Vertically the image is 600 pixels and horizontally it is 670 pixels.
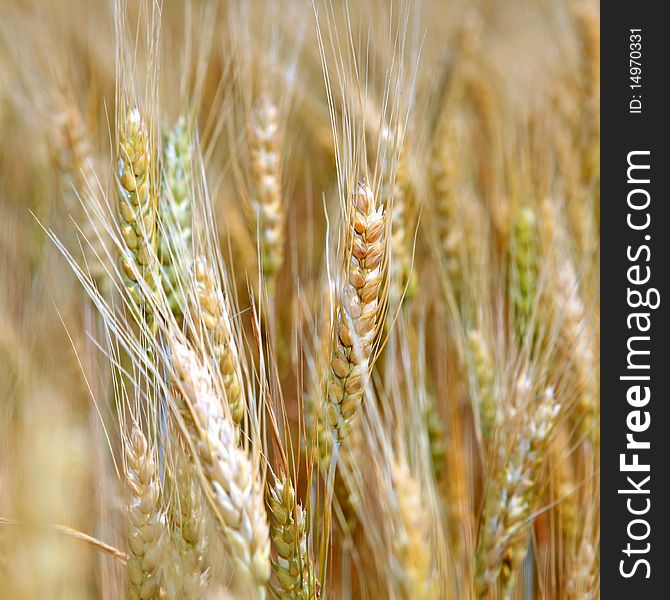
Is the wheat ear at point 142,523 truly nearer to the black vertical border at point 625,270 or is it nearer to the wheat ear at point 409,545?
the wheat ear at point 409,545

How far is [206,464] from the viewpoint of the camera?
0.62 meters

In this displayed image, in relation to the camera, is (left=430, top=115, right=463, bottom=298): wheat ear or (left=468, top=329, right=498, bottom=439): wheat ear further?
(left=430, top=115, right=463, bottom=298): wheat ear

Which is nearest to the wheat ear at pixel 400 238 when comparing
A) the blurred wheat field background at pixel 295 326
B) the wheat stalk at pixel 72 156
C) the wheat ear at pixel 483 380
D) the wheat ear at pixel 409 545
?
the blurred wheat field background at pixel 295 326

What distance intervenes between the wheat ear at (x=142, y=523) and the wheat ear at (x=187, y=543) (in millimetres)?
20

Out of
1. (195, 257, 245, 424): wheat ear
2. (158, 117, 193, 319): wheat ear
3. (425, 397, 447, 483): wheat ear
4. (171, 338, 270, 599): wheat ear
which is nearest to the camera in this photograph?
(171, 338, 270, 599): wheat ear

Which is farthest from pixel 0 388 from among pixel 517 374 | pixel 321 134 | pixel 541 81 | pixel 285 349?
pixel 541 81

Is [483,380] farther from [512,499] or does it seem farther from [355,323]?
[355,323]

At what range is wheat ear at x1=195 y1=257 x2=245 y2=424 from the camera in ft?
2.38

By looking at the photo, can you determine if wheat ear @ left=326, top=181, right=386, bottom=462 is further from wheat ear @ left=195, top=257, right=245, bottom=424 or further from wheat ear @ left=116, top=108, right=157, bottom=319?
wheat ear @ left=116, top=108, right=157, bottom=319

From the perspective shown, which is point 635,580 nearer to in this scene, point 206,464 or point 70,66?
point 206,464

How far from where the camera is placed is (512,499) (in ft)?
2.80

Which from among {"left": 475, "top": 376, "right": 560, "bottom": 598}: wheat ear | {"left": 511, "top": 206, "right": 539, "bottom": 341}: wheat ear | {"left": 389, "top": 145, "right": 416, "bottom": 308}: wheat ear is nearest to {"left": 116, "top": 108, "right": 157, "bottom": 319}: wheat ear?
{"left": 389, "top": 145, "right": 416, "bottom": 308}: wheat ear

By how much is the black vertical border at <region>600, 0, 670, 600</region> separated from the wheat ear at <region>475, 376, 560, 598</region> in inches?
6.6

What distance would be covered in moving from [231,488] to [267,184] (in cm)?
52
